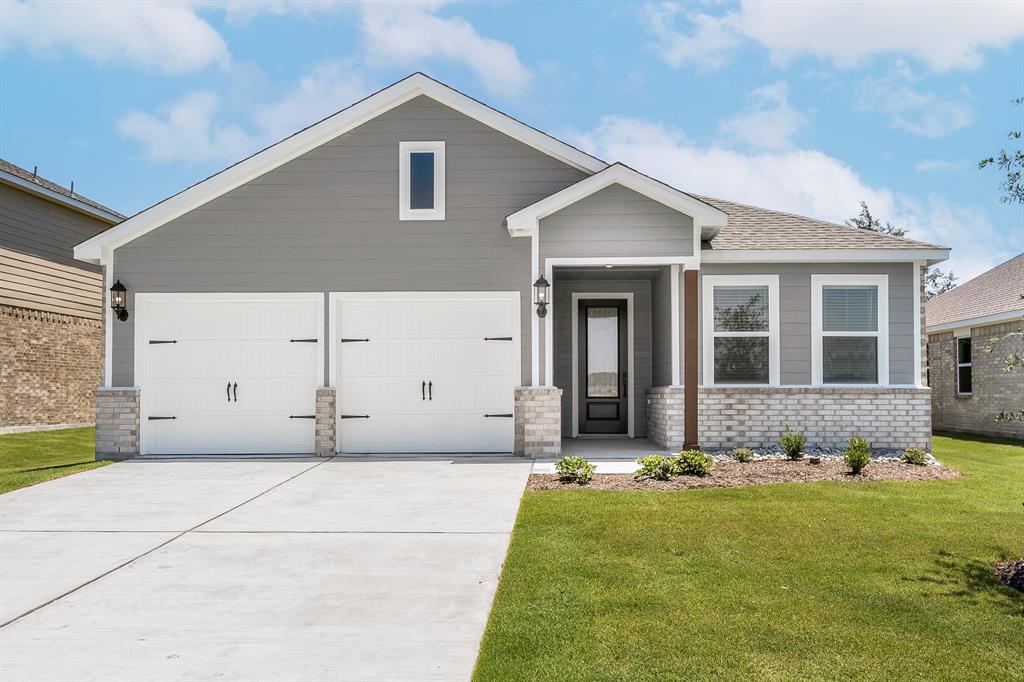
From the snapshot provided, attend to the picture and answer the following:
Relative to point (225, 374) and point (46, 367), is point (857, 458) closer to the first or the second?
point (225, 374)

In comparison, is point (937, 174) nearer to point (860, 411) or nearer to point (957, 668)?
point (860, 411)

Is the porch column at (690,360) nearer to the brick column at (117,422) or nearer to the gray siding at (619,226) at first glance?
the gray siding at (619,226)

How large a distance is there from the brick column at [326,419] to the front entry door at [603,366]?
14.8 feet

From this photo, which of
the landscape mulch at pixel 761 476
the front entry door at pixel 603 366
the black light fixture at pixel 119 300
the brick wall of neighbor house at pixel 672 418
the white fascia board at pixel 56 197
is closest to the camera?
the landscape mulch at pixel 761 476

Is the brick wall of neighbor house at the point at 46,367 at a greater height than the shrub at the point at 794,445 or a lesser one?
greater

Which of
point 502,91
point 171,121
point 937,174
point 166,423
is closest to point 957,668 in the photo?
point 166,423

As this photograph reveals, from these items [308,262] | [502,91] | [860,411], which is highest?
[502,91]

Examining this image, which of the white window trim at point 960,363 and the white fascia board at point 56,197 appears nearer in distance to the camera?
the white fascia board at point 56,197

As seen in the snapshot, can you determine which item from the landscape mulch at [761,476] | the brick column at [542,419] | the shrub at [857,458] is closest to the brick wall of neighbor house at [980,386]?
the landscape mulch at [761,476]

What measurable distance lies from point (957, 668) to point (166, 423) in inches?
420

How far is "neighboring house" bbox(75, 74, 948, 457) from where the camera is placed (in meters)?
10.8

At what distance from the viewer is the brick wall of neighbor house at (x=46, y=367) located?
591 inches

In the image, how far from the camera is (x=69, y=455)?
1188 cm

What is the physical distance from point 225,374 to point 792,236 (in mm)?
9152
